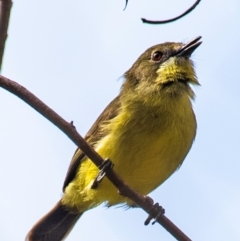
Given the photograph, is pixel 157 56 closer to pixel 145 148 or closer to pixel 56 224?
pixel 145 148

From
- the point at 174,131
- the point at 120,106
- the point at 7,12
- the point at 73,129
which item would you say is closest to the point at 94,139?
the point at 120,106

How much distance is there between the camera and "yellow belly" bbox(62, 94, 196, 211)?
195 inches

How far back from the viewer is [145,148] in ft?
16.2

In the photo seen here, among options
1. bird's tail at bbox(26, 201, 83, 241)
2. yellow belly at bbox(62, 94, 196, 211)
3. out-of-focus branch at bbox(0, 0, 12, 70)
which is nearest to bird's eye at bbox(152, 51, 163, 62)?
yellow belly at bbox(62, 94, 196, 211)

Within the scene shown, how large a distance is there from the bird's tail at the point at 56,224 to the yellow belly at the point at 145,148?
33.3 inches

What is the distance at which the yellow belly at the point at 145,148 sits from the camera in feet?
16.3

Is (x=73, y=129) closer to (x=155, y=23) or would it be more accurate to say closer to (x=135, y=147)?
(x=155, y=23)

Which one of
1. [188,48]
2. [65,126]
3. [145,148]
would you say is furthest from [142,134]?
[65,126]

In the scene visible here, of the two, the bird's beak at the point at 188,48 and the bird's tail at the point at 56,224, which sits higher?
the bird's beak at the point at 188,48

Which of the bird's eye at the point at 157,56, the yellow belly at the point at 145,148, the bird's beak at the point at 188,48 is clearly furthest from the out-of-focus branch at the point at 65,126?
the bird's eye at the point at 157,56

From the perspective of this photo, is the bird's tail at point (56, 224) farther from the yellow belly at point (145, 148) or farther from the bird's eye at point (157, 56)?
the bird's eye at point (157, 56)

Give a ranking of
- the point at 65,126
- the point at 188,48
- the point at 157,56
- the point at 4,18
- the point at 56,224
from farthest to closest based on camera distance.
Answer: the point at 56,224 → the point at 157,56 → the point at 188,48 → the point at 65,126 → the point at 4,18

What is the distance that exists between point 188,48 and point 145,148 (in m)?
1.26

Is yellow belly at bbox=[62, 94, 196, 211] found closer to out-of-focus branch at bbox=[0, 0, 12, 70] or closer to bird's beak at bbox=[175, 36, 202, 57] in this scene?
bird's beak at bbox=[175, 36, 202, 57]
